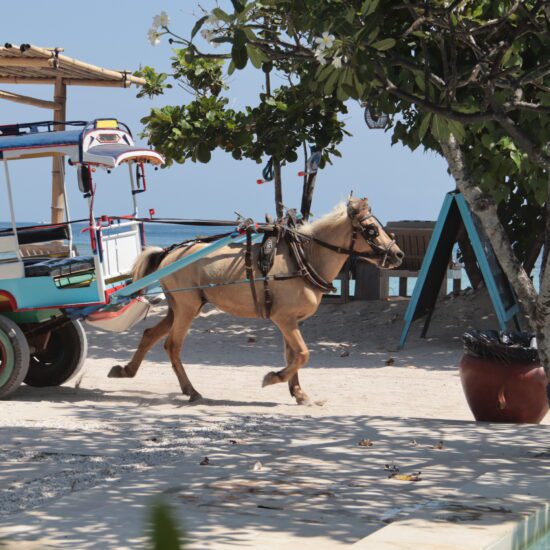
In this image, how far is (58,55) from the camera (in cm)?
1264

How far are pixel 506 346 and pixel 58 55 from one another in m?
7.02

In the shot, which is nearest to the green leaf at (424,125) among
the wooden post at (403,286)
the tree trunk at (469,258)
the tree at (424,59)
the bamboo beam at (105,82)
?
the tree at (424,59)

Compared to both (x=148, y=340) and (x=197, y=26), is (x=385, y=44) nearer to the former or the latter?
(x=197, y=26)

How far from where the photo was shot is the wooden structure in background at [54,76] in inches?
492

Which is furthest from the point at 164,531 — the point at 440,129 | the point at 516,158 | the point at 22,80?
the point at 22,80

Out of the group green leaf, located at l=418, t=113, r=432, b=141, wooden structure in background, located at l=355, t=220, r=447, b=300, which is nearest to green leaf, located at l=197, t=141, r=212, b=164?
wooden structure in background, located at l=355, t=220, r=447, b=300

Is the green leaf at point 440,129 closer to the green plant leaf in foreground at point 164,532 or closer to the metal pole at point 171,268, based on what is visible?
the metal pole at point 171,268

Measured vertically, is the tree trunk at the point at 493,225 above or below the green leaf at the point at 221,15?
below

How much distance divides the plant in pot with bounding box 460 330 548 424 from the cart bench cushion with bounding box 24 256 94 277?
3834mm

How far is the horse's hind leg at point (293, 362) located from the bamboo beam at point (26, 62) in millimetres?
4915

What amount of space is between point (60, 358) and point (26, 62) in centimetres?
397

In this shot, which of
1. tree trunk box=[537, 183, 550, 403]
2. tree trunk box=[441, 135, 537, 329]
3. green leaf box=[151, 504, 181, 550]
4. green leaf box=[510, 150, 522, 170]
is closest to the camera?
green leaf box=[151, 504, 181, 550]

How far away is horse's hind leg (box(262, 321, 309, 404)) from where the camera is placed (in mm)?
9984

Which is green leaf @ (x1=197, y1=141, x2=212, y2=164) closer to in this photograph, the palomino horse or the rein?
the palomino horse
